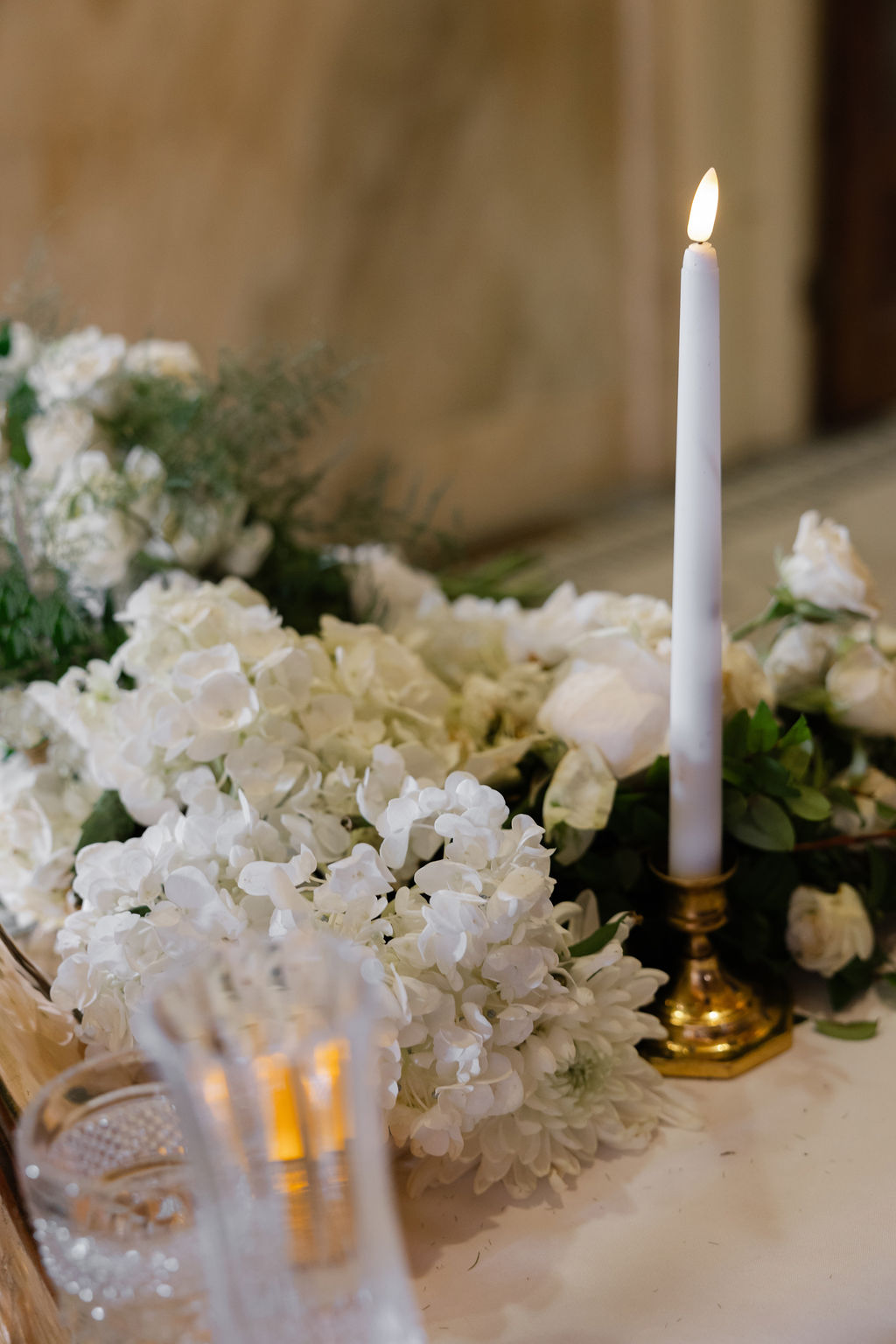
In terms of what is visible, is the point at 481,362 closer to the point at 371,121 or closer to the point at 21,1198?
the point at 371,121

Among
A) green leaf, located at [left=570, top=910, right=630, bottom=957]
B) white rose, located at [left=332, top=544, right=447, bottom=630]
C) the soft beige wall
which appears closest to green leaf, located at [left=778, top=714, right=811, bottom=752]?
green leaf, located at [left=570, top=910, right=630, bottom=957]

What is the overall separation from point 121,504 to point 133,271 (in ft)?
5.29

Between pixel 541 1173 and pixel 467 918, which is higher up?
pixel 467 918

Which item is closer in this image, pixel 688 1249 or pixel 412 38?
pixel 688 1249

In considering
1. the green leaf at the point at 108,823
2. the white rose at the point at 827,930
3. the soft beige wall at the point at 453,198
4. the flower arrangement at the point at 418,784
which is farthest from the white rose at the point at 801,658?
the soft beige wall at the point at 453,198

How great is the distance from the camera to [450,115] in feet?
8.50

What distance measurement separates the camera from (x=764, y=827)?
558 mm

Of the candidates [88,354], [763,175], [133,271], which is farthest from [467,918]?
[763,175]

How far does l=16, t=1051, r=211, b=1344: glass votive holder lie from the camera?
323mm

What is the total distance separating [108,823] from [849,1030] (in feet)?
1.18

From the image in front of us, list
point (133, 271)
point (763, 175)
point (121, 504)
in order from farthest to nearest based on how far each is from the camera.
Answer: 1. point (763, 175)
2. point (133, 271)
3. point (121, 504)

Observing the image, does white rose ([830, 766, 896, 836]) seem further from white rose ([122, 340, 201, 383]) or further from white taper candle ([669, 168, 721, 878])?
white rose ([122, 340, 201, 383])

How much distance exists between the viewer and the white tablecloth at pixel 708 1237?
42cm

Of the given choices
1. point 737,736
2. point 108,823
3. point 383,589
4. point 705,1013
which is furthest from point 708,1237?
point 383,589
